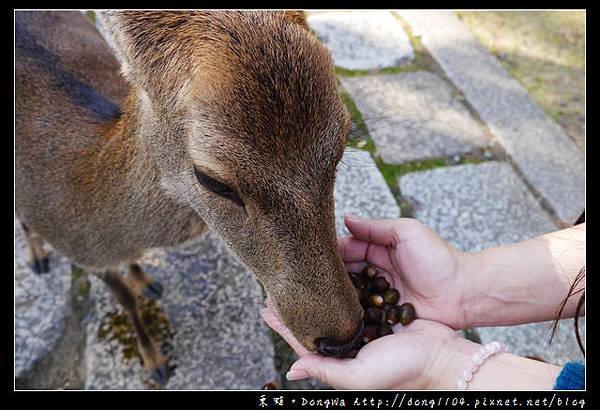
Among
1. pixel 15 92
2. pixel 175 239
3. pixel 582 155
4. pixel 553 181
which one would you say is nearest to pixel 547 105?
pixel 582 155

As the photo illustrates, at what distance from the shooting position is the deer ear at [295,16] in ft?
5.06

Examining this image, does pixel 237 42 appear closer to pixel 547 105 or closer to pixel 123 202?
pixel 123 202

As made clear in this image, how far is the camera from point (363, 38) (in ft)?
14.0

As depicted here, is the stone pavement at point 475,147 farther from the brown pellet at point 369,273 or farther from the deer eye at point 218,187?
the deer eye at point 218,187

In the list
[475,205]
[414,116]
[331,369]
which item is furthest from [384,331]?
[414,116]

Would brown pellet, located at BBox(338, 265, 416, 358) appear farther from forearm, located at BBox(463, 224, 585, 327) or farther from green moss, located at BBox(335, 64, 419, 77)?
green moss, located at BBox(335, 64, 419, 77)

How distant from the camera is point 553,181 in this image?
3.51 meters

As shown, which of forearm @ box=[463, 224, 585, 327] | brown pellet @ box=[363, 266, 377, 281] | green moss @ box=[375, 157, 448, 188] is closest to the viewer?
forearm @ box=[463, 224, 585, 327]

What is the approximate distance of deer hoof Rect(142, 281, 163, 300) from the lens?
9.26ft

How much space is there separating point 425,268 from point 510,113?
220cm

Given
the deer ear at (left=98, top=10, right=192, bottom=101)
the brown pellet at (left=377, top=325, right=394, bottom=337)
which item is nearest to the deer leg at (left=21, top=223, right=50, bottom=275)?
the deer ear at (left=98, top=10, right=192, bottom=101)

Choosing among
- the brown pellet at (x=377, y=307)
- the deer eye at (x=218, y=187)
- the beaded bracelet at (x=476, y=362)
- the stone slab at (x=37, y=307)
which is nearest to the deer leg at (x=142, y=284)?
the stone slab at (x=37, y=307)

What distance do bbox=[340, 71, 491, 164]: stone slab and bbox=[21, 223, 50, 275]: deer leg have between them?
2.11 metres

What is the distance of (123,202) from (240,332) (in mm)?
1012
